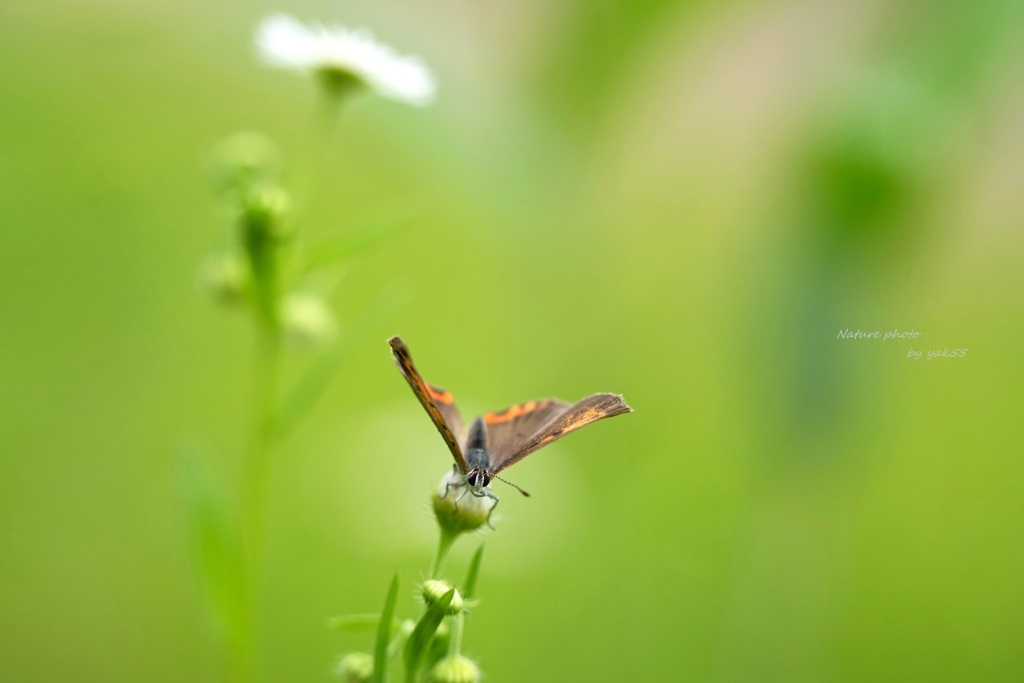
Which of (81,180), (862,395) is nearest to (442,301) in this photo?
(81,180)

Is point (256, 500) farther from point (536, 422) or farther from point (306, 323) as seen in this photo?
point (536, 422)

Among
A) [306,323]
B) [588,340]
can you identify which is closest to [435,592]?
[306,323]

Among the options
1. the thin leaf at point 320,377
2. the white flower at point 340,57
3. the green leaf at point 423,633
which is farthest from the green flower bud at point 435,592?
the white flower at point 340,57

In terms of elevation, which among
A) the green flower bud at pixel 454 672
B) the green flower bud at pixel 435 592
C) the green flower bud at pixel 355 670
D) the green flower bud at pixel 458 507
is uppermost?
the green flower bud at pixel 458 507

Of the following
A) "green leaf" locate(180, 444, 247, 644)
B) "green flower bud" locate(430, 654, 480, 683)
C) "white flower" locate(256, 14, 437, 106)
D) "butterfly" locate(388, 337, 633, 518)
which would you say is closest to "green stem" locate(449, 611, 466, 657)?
"green flower bud" locate(430, 654, 480, 683)

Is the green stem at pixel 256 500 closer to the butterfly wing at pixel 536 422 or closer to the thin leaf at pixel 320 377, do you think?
the thin leaf at pixel 320 377

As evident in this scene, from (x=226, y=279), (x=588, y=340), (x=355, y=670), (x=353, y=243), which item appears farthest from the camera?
Result: (x=588, y=340)
